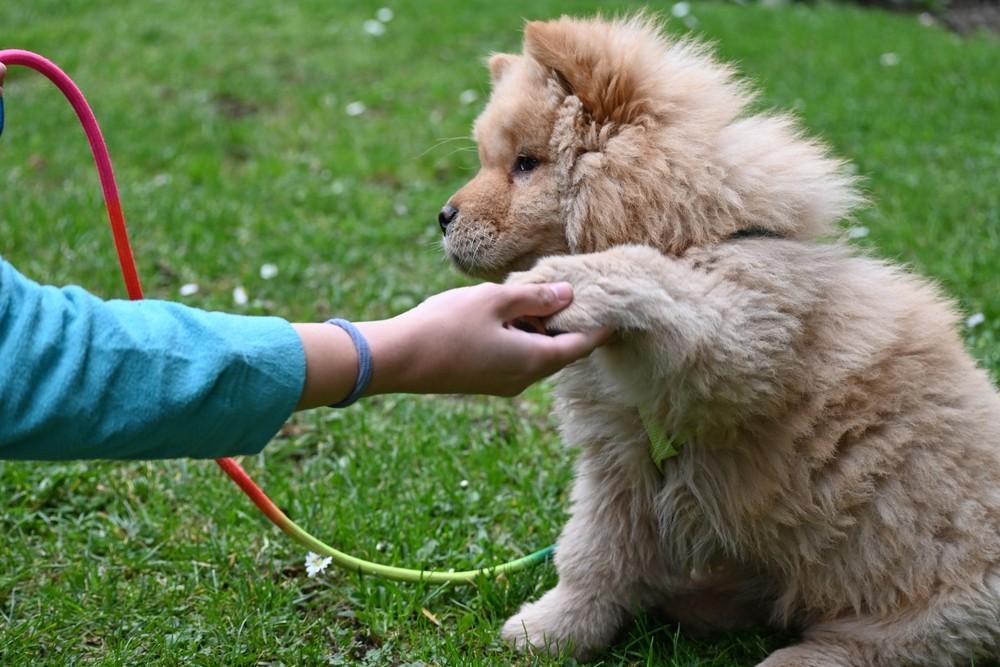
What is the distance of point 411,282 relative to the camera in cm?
513

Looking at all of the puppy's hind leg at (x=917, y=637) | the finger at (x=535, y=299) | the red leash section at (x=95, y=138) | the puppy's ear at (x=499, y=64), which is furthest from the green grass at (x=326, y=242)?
the puppy's ear at (x=499, y=64)

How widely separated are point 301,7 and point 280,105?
8.57 ft

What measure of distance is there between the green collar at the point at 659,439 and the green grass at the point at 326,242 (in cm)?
59

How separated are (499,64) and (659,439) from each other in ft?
3.94

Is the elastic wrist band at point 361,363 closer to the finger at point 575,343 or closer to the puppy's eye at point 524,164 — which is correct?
the finger at point 575,343

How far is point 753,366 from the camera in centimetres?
227

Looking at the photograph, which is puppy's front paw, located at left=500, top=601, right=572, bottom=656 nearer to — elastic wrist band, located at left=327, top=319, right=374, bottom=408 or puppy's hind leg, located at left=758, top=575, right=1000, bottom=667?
puppy's hind leg, located at left=758, top=575, right=1000, bottom=667

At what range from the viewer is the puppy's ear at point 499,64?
113 inches

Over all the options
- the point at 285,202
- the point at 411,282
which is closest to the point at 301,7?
the point at 285,202

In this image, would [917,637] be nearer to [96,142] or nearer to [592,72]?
[592,72]

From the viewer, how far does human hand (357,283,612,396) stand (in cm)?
204

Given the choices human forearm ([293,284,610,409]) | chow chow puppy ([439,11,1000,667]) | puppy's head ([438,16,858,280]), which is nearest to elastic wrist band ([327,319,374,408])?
human forearm ([293,284,610,409])

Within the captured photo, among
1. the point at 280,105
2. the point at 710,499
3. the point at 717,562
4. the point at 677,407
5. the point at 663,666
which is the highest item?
the point at 677,407

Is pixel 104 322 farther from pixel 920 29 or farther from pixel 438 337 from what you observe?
pixel 920 29
